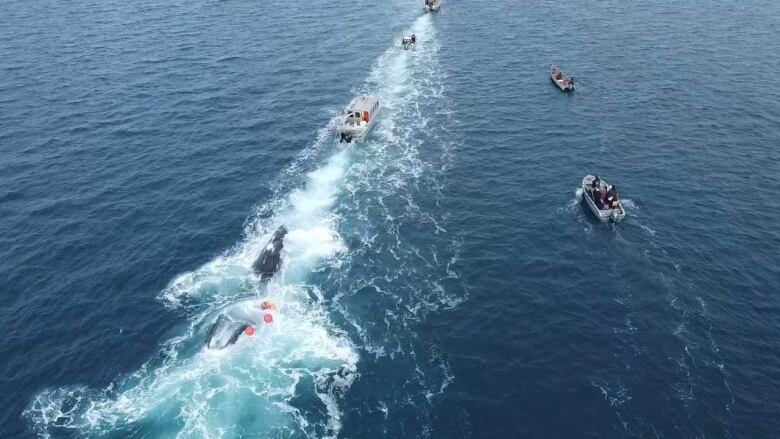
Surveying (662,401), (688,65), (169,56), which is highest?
(169,56)

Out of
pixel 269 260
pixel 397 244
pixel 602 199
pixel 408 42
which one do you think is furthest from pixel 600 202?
pixel 408 42

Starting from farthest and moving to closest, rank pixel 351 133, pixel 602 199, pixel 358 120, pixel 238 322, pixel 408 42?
pixel 408 42 < pixel 358 120 < pixel 351 133 < pixel 602 199 < pixel 238 322

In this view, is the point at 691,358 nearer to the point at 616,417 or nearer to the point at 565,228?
the point at 616,417

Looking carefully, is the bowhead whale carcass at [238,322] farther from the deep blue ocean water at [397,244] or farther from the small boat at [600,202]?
the small boat at [600,202]

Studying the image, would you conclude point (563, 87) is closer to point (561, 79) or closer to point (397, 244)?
point (561, 79)

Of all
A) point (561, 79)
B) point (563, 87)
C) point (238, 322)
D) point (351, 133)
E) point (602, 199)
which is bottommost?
point (238, 322)

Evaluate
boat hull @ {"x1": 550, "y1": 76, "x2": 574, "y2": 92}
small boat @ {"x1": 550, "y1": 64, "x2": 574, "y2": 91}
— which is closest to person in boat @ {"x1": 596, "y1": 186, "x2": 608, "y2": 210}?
boat hull @ {"x1": 550, "y1": 76, "x2": 574, "y2": 92}

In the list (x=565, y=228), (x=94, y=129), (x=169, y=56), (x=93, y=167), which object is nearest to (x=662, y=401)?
(x=565, y=228)
